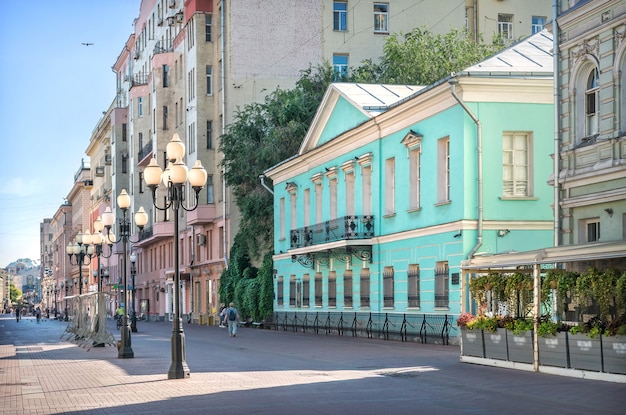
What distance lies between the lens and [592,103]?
25609 mm

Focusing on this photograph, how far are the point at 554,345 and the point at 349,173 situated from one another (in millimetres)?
22190

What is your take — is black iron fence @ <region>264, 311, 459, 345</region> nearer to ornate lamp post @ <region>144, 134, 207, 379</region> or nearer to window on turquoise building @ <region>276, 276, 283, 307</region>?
window on turquoise building @ <region>276, 276, 283, 307</region>

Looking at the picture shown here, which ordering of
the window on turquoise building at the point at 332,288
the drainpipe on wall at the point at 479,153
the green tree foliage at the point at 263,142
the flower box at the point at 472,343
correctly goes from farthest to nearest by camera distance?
the green tree foliage at the point at 263,142, the window on turquoise building at the point at 332,288, the drainpipe on wall at the point at 479,153, the flower box at the point at 472,343

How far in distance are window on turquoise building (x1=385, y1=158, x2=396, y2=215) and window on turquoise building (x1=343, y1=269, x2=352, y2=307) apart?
4547 mm

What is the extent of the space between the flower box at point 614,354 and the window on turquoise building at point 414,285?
16.2m

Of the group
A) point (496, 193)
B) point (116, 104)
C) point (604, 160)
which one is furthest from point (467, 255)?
point (116, 104)

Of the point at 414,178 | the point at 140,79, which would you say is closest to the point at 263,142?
the point at 414,178

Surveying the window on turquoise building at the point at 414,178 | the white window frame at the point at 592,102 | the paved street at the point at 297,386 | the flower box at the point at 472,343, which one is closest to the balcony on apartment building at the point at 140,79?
the window on turquoise building at the point at 414,178

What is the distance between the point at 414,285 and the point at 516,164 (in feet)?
17.7

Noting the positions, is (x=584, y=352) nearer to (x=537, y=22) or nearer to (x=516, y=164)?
(x=516, y=164)

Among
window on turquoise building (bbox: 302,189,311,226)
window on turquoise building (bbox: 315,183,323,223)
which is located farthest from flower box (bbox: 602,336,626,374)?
→ window on turquoise building (bbox: 302,189,311,226)

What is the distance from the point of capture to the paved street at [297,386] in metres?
15.3

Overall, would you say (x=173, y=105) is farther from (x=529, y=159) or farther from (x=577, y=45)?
(x=577, y=45)

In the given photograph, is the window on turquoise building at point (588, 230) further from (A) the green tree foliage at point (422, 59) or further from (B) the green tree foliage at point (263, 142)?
(A) the green tree foliage at point (422, 59)
